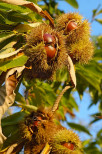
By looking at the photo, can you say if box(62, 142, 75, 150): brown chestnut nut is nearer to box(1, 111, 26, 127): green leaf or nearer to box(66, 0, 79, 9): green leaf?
box(1, 111, 26, 127): green leaf

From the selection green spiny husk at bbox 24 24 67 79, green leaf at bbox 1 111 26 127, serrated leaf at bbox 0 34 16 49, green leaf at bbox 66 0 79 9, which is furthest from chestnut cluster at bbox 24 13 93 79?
green leaf at bbox 66 0 79 9

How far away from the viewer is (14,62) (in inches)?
68.7

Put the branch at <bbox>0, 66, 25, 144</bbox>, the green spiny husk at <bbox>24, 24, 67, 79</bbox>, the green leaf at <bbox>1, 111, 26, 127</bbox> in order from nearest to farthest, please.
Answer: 1. the branch at <bbox>0, 66, 25, 144</bbox>
2. the green spiny husk at <bbox>24, 24, 67, 79</bbox>
3. the green leaf at <bbox>1, 111, 26, 127</bbox>

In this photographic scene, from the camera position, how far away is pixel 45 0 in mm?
4270

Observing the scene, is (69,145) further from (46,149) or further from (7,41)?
(7,41)

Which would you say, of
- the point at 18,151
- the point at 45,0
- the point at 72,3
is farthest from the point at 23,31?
the point at 45,0

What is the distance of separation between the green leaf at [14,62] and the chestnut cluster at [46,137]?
1.98ft

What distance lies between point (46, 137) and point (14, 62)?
2.18ft

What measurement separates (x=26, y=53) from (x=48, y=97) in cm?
121

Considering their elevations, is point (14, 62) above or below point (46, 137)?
above

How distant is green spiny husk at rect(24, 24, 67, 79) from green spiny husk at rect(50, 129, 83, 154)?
491 mm

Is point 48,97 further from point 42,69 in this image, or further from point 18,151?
point 42,69

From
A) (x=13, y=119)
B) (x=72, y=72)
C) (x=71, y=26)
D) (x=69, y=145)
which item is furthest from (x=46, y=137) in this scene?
(x=71, y=26)

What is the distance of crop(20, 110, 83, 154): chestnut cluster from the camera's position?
6.67 feet
